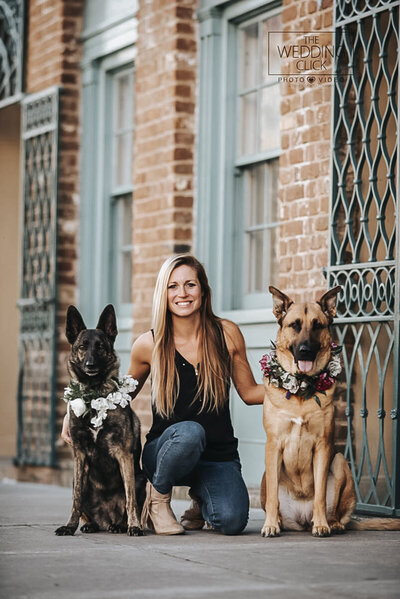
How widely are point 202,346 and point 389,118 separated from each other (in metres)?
1.97

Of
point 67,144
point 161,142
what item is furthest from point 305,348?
point 67,144

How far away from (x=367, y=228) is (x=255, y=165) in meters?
1.80

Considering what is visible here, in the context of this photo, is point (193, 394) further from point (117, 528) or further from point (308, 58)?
point (308, 58)

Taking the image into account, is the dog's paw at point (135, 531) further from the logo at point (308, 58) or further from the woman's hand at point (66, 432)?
the logo at point (308, 58)

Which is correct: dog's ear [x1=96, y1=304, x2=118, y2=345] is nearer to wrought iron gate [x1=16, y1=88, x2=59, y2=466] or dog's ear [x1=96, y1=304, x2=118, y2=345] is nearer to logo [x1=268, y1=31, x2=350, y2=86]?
logo [x1=268, y1=31, x2=350, y2=86]

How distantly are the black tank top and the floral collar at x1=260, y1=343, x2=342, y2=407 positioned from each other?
1.50ft

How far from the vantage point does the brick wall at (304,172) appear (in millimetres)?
7648

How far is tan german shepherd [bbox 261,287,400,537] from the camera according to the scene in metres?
6.11

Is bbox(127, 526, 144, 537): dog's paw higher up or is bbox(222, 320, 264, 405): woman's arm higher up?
bbox(222, 320, 264, 405): woman's arm

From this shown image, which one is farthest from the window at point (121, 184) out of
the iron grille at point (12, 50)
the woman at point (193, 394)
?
the woman at point (193, 394)

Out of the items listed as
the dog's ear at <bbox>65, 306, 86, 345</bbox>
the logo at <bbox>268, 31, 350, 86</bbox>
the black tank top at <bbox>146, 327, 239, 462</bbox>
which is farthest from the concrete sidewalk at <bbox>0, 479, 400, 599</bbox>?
the logo at <bbox>268, 31, 350, 86</bbox>

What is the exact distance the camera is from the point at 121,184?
1057 centimetres

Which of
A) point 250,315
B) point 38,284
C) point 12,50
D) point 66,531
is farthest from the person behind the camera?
point 12,50

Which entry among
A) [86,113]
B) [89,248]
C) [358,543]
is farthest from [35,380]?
[358,543]
